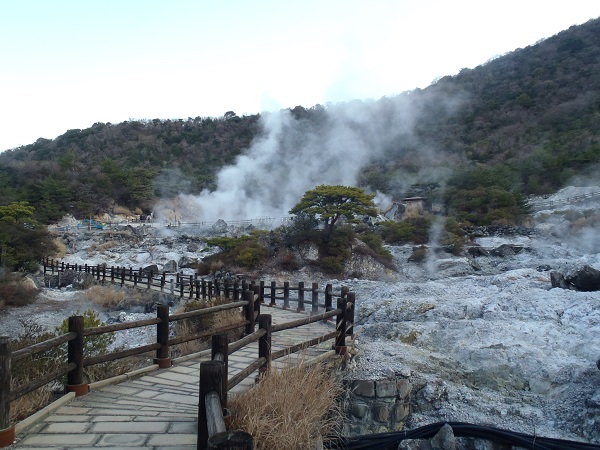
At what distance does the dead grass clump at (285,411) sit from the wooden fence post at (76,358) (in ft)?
6.03

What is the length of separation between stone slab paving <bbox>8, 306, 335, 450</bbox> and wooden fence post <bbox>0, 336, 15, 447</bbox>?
98mm

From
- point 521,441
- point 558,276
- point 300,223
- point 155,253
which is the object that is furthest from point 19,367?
point 155,253

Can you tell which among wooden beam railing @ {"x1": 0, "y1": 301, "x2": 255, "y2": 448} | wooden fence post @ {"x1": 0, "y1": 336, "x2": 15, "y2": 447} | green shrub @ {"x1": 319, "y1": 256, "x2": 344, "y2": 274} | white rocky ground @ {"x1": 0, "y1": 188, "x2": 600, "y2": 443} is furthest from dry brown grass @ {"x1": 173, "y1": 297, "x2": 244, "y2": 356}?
green shrub @ {"x1": 319, "y1": 256, "x2": 344, "y2": 274}

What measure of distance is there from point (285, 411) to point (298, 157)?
5977cm

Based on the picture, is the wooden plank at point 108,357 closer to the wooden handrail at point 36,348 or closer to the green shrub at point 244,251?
the wooden handrail at point 36,348

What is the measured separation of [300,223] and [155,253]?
39.3ft

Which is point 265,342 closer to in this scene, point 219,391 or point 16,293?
point 219,391

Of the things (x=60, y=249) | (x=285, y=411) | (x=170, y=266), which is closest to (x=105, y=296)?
(x=170, y=266)

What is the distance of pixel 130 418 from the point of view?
3967mm

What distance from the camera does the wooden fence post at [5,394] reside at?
333cm

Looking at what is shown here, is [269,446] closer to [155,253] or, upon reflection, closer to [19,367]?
[19,367]

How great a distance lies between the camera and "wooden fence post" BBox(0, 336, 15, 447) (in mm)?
3330

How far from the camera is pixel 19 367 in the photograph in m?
5.32

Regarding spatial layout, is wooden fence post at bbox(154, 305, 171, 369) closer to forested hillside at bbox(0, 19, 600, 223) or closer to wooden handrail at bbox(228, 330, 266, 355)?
wooden handrail at bbox(228, 330, 266, 355)
